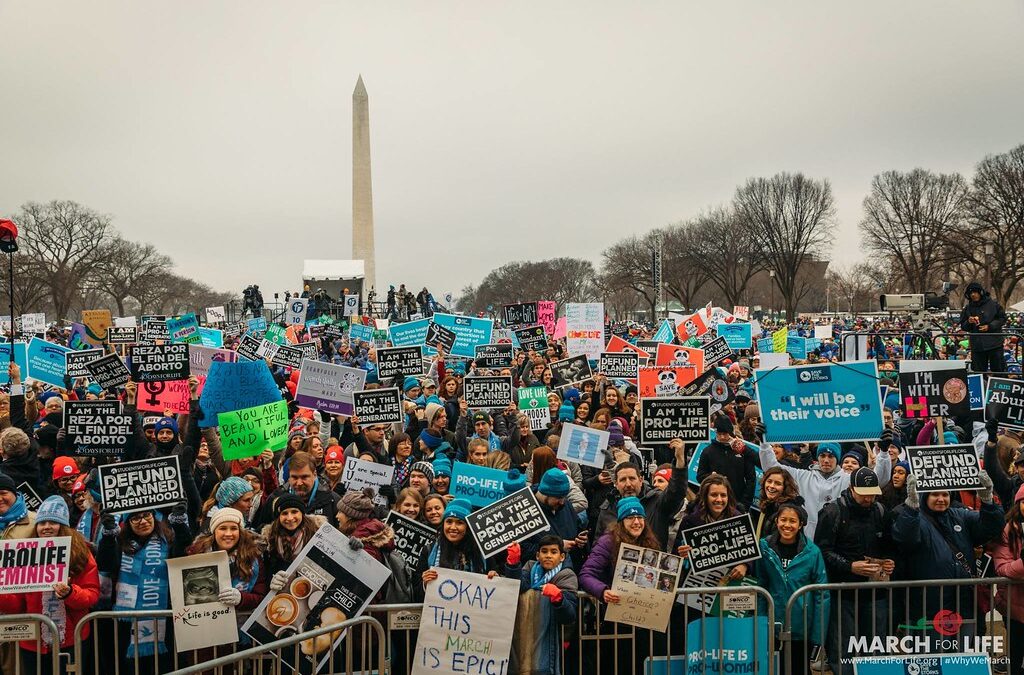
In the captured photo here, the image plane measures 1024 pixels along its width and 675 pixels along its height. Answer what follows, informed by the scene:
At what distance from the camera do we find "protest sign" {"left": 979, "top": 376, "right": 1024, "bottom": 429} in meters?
7.89

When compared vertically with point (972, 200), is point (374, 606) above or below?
below

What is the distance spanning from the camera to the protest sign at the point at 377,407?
9.41 m

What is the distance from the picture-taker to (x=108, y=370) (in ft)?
41.3

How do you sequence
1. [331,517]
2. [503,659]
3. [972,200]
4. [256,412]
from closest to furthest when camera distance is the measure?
[503,659] < [331,517] < [256,412] < [972,200]

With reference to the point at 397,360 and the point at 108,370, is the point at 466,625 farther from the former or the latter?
the point at 108,370

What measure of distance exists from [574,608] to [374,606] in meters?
1.15

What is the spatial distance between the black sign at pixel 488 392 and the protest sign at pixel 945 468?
223 inches

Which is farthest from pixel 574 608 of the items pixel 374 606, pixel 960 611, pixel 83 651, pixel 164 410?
pixel 164 410

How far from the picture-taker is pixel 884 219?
58.7 m

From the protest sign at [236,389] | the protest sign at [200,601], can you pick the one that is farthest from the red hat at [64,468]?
the protest sign at [200,601]

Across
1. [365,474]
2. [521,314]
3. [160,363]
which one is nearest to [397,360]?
[160,363]

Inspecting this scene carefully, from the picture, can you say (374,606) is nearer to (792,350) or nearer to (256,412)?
(256,412)

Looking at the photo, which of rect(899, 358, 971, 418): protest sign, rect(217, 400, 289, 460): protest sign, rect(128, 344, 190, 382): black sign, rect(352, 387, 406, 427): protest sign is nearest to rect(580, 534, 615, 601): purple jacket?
rect(899, 358, 971, 418): protest sign

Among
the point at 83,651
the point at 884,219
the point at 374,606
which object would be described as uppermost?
the point at 884,219
